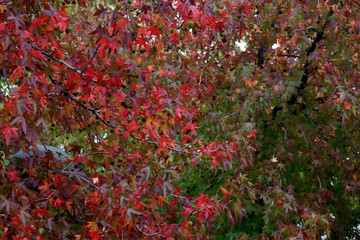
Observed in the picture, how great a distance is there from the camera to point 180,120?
14.5 ft

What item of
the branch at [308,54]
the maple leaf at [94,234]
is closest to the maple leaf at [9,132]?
the maple leaf at [94,234]

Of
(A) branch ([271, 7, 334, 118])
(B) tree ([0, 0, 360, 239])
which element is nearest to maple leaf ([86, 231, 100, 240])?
(B) tree ([0, 0, 360, 239])

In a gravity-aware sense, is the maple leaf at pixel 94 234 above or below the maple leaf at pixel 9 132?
below

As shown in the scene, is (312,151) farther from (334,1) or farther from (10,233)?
(10,233)

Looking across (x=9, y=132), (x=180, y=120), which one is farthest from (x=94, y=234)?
(x=180, y=120)

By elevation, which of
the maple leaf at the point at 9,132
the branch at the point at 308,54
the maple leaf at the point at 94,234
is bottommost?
the maple leaf at the point at 94,234

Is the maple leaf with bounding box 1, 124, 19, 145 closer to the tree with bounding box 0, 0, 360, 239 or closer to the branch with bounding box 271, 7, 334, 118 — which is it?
the tree with bounding box 0, 0, 360, 239

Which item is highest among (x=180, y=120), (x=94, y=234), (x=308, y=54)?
(x=308, y=54)

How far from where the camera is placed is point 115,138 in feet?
17.3

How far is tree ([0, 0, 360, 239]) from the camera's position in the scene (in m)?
3.92

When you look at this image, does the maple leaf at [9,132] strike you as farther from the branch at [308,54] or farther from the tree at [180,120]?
the branch at [308,54]

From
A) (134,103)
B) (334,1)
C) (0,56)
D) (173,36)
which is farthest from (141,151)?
(334,1)

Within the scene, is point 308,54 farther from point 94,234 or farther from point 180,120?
point 94,234

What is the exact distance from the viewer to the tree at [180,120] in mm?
3918
